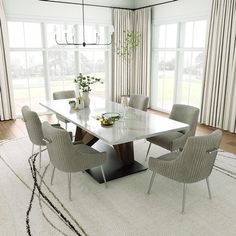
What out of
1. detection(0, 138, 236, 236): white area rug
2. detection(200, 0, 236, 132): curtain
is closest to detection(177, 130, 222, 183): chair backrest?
detection(0, 138, 236, 236): white area rug

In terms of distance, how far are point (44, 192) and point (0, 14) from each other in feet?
13.5

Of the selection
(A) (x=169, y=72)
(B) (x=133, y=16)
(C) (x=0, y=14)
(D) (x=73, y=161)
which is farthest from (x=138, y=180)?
(B) (x=133, y=16)

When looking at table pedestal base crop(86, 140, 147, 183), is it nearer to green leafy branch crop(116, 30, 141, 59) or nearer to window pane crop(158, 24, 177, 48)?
window pane crop(158, 24, 177, 48)

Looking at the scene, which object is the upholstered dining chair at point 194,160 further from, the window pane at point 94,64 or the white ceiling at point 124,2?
the white ceiling at point 124,2

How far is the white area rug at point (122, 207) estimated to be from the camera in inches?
94.8

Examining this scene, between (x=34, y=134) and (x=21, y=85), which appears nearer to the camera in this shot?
(x=34, y=134)

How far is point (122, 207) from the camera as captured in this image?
272 cm

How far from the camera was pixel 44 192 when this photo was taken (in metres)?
3.00

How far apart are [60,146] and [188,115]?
6.07 feet

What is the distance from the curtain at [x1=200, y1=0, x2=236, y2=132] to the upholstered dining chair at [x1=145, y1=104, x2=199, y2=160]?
1.82 metres

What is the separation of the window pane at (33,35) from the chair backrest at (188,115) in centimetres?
396

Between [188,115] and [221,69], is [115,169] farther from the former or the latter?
[221,69]

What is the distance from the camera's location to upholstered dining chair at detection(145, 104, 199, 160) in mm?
3355

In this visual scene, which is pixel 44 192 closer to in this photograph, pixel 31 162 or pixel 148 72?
pixel 31 162
